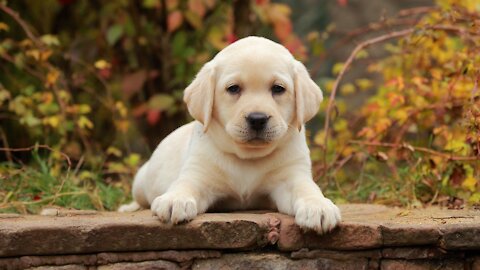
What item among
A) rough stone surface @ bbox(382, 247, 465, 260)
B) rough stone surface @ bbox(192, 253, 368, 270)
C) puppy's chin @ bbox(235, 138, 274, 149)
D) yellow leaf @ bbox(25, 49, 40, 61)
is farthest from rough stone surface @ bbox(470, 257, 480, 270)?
yellow leaf @ bbox(25, 49, 40, 61)

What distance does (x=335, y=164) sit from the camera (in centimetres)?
574

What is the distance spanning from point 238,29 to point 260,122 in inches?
139

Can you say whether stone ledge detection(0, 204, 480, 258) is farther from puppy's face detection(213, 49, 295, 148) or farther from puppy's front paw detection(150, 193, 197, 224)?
puppy's face detection(213, 49, 295, 148)

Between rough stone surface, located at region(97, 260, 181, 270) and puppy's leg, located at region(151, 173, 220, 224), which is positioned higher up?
puppy's leg, located at region(151, 173, 220, 224)

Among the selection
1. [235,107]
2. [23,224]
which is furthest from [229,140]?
[23,224]

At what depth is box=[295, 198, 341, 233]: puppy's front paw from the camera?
3316 millimetres

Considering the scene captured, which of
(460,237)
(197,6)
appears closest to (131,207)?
(460,237)

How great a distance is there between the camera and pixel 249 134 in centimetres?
360

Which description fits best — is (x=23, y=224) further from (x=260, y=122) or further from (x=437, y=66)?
(x=437, y=66)

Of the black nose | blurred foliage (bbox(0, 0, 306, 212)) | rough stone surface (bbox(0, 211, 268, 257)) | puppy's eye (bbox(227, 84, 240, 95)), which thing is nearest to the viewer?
rough stone surface (bbox(0, 211, 268, 257))

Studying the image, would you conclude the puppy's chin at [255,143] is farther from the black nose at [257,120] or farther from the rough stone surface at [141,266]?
the rough stone surface at [141,266]

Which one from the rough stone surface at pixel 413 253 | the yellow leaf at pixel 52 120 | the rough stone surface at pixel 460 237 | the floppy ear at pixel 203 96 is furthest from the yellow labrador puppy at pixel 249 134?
the yellow leaf at pixel 52 120

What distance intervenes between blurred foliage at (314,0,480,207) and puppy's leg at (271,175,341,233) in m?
1.09

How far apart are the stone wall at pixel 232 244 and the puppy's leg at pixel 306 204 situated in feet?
0.25
